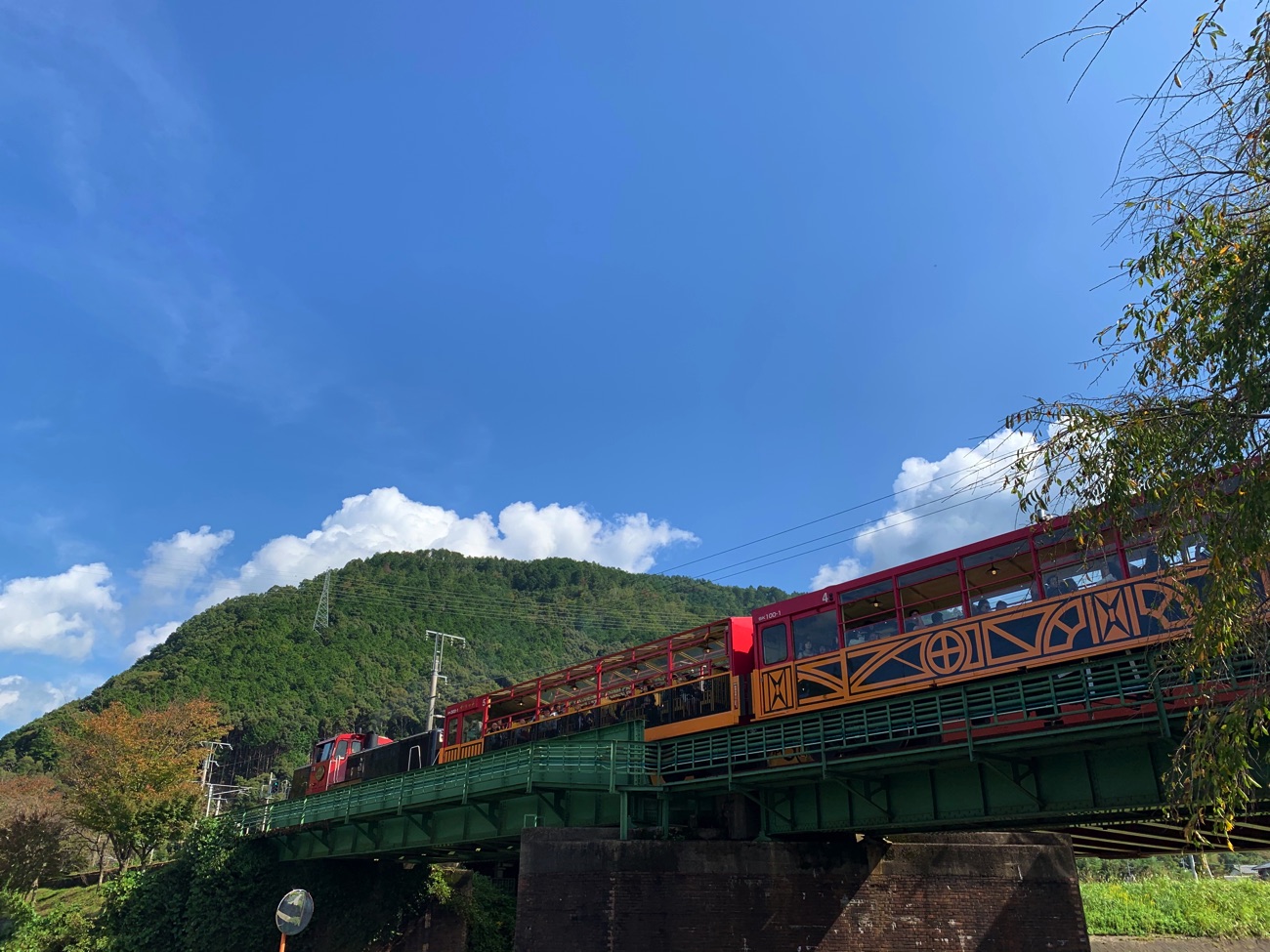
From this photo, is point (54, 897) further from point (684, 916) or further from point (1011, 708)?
point (1011, 708)

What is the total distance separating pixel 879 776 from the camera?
651 inches

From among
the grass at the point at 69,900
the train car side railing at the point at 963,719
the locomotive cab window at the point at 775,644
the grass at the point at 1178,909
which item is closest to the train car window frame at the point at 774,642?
the locomotive cab window at the point at 775,644

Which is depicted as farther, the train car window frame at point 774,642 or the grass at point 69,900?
the grass at point 69,900

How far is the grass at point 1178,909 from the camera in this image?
3450 cm

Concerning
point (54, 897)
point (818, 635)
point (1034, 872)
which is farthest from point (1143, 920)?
point (54, 897)

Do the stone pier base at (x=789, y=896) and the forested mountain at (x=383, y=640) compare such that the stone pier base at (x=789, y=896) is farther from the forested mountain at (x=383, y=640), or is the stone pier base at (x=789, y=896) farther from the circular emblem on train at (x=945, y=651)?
the forested mountain at (x=383, y=640)

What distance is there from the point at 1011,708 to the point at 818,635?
4.64 metres

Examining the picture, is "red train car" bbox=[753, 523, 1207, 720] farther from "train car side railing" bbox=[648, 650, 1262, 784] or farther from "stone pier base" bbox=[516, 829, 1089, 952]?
"stone pier base" bbox=[516, 829, 1089, 952]

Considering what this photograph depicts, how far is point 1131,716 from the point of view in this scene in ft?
41.8

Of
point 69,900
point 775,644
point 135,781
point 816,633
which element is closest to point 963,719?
point 816,633

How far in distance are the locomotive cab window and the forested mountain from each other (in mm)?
76333

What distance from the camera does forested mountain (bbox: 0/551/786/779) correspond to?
9600 cm

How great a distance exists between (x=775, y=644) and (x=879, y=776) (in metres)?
3.60

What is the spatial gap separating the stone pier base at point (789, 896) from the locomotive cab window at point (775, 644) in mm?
3936
